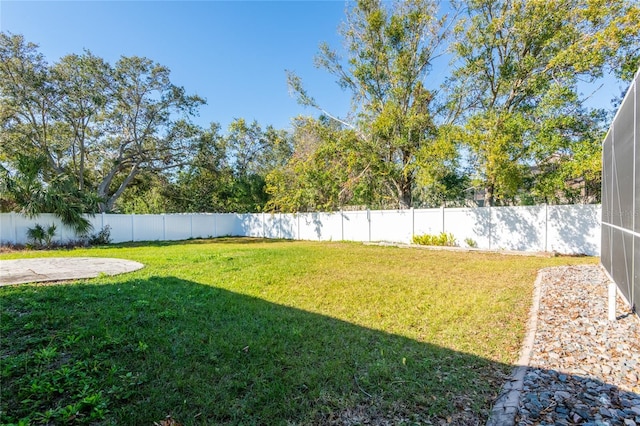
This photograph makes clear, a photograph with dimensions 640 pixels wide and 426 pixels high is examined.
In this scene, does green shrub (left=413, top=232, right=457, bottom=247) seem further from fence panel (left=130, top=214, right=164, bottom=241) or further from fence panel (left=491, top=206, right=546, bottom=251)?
fence panel (left=130, top=214, right=164, bottom=241)

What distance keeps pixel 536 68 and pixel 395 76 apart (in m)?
4.79

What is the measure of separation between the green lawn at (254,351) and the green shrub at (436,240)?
568cm

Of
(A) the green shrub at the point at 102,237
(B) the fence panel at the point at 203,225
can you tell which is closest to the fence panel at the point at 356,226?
(B) the fence panel at the point at 203,225

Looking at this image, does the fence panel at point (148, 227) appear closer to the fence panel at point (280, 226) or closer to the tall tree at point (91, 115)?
the tall tree at point (91, 115)

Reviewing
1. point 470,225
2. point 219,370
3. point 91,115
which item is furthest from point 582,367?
point 91,115

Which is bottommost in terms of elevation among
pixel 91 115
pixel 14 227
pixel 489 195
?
pixel 14 227

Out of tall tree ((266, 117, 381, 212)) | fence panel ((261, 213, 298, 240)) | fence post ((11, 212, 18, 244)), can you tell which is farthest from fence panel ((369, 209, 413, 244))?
fence post ((11, 212, 18, 244))

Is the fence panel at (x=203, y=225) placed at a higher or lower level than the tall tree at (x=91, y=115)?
lower

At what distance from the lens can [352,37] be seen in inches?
538

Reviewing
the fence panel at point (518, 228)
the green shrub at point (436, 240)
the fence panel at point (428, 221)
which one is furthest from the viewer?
the fence panel at point (428, 221)

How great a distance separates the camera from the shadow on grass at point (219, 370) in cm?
202

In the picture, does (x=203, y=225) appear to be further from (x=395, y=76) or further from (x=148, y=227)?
(x=395, y=76)

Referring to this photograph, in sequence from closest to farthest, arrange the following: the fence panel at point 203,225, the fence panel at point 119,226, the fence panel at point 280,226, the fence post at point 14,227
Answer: the fence post at point 14,227, the fence panel at point 119,226, the fence panel at point 280,226, the fence panel at point 203,225

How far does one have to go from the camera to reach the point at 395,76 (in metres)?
12.5
